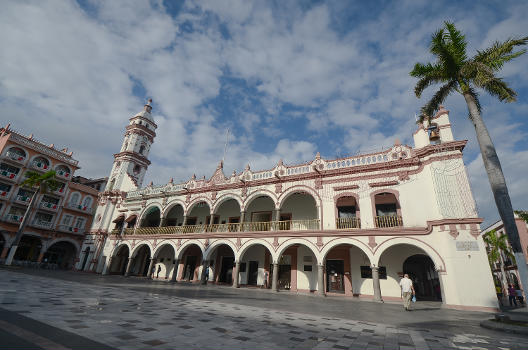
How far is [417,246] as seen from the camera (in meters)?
13.5

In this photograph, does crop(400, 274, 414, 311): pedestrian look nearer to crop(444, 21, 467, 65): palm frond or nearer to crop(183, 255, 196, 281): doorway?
crop(444, 21, 467, 65): palm frond

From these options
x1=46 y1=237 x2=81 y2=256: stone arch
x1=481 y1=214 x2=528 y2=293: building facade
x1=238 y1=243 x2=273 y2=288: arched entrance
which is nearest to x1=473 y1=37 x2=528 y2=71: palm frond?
x1=238 y1=243 x2=273 y2=288: arched entrance

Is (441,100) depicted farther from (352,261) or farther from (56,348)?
(56,348)

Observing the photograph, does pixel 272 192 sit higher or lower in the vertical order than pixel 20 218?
higher

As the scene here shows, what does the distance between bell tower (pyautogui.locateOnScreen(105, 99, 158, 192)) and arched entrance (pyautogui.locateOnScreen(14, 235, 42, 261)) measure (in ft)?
34.0

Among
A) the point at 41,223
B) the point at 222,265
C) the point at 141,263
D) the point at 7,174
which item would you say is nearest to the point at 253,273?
the point at 222,265

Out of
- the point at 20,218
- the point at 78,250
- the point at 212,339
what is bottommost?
the point at 212,339

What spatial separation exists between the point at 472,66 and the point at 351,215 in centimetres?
1021

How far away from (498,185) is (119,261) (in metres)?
31.4

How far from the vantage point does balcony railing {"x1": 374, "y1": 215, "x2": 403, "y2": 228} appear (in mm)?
14717

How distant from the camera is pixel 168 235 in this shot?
22047 mm

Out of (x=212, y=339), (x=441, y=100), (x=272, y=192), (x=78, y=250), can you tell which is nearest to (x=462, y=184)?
(x=441, y=100)

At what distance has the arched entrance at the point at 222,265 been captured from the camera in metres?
21.4

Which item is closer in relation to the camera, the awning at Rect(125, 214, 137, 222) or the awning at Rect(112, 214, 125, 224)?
the awning at Rect(125, 214, 137, 222)
